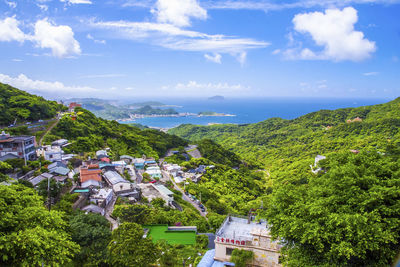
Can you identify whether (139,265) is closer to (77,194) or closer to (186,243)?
(186,243)

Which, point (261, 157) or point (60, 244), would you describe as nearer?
point (60, 244)

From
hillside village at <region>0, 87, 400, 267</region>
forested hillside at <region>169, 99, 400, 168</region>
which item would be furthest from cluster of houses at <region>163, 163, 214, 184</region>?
forested hillside at <region>169, 99, 400, 168</region>

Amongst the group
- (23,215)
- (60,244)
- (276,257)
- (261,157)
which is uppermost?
(23,215)

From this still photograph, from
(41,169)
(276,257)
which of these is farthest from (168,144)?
(276,257)

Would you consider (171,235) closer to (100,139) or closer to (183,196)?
(183,196)

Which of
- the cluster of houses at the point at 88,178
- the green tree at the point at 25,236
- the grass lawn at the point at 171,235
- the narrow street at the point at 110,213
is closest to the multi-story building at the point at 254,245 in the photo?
the grass lawn at the point at 171,235

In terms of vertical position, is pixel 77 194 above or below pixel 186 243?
above

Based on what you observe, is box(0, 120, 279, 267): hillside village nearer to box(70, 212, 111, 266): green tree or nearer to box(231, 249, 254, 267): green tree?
box(231, 249, 254, 267): green tree
